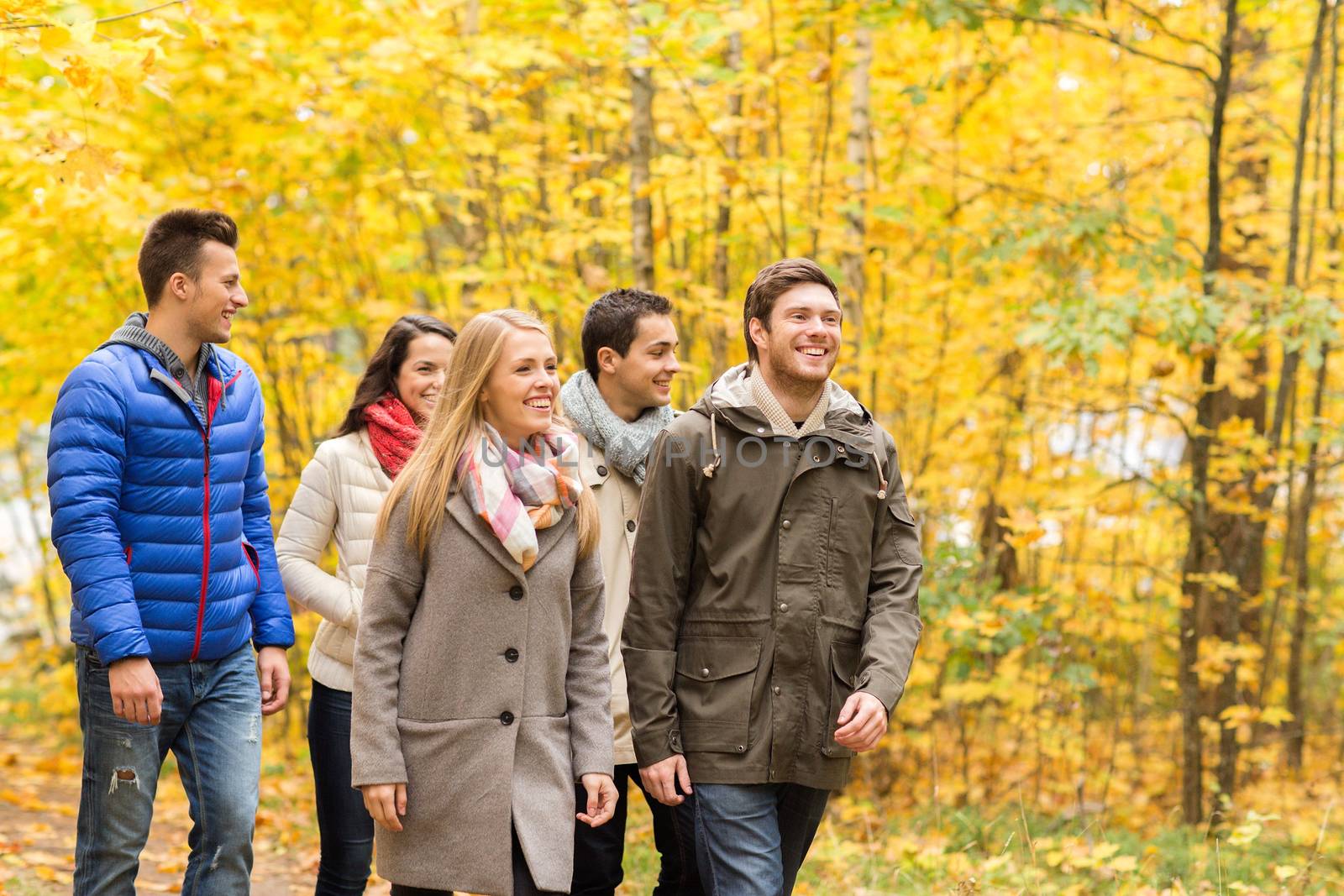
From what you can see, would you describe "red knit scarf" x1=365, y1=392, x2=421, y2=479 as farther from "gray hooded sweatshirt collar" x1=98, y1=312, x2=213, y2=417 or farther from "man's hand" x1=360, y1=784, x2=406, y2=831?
"man's hand" x1=360, y1=784, x2=406, y2=831

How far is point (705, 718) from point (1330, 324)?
4178 millimetres

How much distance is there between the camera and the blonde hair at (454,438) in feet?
8.27

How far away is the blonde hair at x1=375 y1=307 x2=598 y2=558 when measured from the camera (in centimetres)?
252

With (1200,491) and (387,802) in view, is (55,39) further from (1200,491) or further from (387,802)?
(1200,491)

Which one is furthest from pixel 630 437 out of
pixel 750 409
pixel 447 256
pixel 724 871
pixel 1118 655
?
pixel 1118 655

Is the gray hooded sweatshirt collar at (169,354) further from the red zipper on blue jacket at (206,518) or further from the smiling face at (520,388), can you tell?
the smiling face at (520,388)

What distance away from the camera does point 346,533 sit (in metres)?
3.52

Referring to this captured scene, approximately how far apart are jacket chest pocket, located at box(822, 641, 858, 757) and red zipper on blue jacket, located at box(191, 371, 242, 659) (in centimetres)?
153

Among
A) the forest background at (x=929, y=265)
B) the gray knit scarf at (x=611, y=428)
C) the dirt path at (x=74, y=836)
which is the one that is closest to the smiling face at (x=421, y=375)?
the gray knit scarf at (x=611, y=428)

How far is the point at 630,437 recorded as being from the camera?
3326 millimetres

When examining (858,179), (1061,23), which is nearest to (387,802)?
(858,179)

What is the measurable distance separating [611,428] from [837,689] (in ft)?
3.27

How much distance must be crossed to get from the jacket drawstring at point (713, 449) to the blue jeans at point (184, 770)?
4.22ft

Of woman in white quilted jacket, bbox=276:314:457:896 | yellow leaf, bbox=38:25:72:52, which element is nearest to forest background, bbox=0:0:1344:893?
yellow leaf, bbox=38:25:72:52
